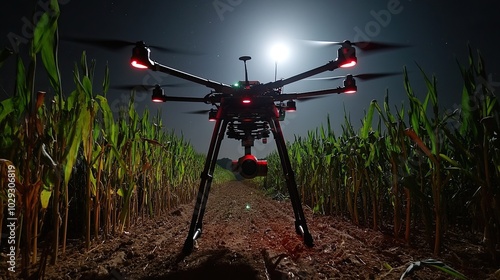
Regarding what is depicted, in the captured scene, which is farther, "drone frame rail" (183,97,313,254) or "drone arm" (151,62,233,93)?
"drone frame rail" (183,97,313,254)

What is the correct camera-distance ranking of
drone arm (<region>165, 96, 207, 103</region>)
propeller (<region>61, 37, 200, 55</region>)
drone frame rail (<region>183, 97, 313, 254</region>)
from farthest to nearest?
drone arm (<region>165, 96, 207, 103</region>) → drone frame rail (<region>183, 97, 313, 254</region>) → propeller (<region>61, 37, 200, 55</region>)

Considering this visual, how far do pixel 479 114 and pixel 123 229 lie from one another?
12.1ft

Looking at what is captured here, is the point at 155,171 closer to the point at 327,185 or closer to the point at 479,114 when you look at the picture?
the point at 327,185

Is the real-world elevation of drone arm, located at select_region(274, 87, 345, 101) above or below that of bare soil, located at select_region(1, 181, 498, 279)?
above

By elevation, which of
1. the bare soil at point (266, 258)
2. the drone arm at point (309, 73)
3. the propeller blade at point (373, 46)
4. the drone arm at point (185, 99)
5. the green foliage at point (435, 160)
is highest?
the propeller blade at point (373, 46)

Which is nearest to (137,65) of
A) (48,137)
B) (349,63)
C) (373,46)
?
(48,137)

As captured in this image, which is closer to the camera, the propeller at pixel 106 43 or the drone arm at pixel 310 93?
the propeller at pixel 106 43

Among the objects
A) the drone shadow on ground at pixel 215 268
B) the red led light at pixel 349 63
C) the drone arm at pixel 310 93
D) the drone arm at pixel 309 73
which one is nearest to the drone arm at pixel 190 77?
the drone arm at pixel 309 73

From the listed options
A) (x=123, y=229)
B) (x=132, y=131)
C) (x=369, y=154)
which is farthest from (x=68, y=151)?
(x=369, y=154)

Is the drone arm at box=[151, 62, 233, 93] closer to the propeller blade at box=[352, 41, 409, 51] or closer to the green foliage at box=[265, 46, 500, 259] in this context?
the propeller blade at box=[352, 41, 409, 51]

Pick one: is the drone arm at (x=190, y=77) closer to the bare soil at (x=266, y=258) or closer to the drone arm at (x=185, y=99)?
the drone arm at (x=185, y=99)

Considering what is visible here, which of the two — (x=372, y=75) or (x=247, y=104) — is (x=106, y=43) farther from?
(x=372, y=75)

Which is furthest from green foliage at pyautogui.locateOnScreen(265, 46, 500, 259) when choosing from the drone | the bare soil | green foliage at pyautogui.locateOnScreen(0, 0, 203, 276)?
green foliage at pyautogui.locateOnScreen(0, 0, 203, 276)

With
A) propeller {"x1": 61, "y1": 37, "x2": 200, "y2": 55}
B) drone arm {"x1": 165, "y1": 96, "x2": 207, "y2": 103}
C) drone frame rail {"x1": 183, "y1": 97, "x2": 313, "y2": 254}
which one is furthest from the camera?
drone arm {"x1": 165, "y1": 96, "x2": 207, "y2": 103}
